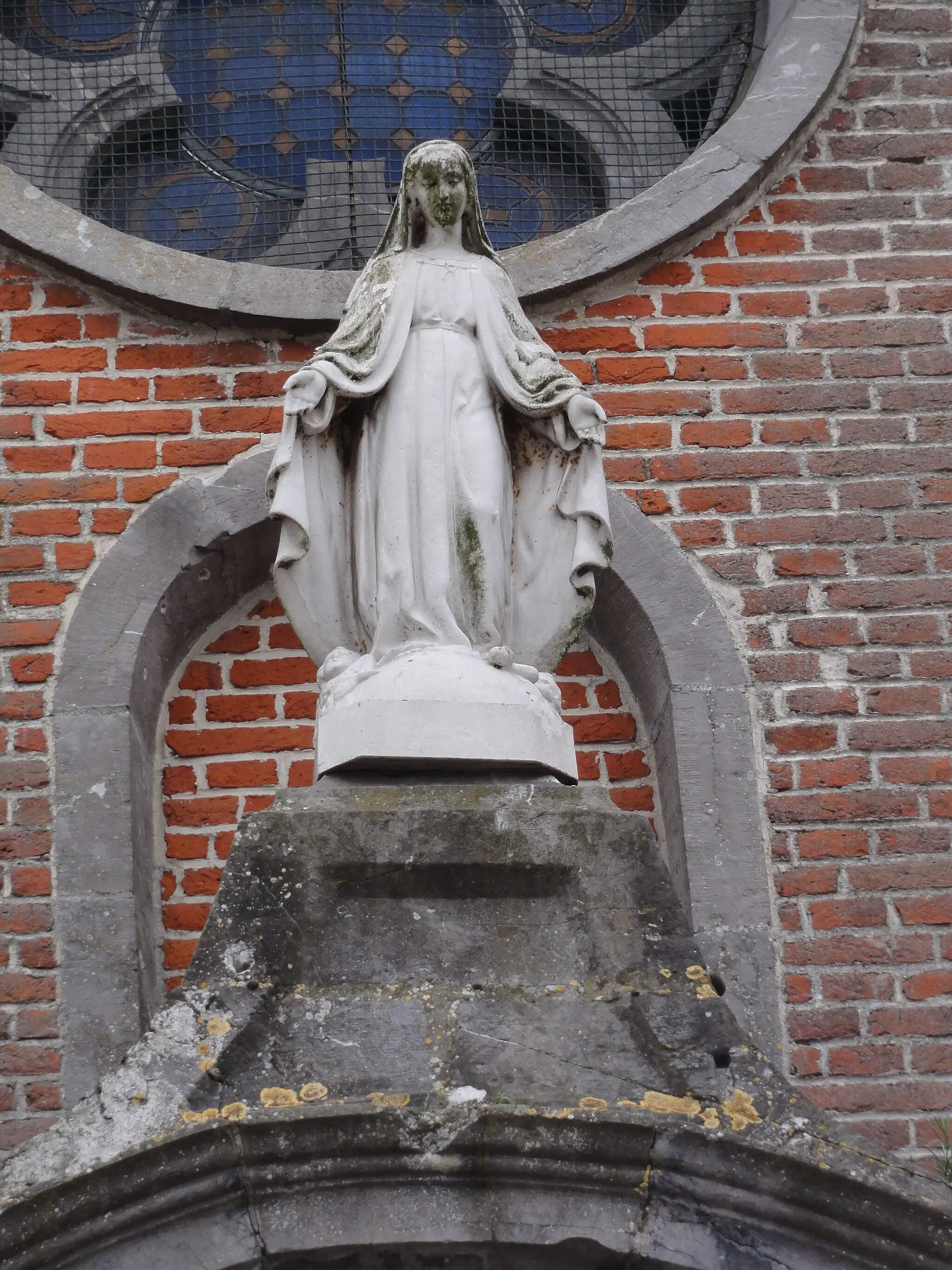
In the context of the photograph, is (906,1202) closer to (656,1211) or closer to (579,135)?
(656,1211)

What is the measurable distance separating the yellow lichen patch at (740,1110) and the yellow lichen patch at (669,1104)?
5 centimetres

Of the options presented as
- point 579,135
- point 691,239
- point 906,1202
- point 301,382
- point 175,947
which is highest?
point 579,135

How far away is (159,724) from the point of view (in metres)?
5.45

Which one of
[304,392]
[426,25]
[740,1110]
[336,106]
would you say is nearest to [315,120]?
[336,106]

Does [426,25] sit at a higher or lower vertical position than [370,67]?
higher

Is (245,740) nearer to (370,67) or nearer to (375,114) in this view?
(375,114)

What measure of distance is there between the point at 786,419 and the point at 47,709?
2.22m

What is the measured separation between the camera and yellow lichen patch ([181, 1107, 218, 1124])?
3.00 metres

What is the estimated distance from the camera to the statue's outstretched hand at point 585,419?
404 cm

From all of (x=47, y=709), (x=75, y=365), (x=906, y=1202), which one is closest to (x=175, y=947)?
(x=47, y=709)

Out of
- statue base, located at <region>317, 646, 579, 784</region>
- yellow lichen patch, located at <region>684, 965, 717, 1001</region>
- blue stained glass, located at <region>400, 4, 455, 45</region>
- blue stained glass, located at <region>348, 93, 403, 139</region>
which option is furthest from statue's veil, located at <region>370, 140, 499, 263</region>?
blue stained glass, located at <region>400, 4, 455, 45</region>

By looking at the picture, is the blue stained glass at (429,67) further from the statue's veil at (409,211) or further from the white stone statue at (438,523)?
the white stone statue at (438,523)

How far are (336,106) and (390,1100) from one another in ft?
13.9

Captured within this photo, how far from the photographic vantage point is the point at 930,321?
18.9ft
